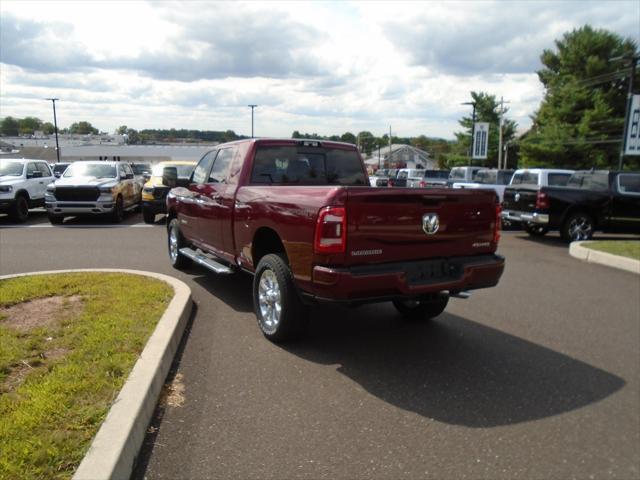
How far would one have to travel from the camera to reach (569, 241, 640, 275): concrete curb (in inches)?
358

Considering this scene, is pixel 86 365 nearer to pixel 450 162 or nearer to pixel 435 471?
pixel 435 471

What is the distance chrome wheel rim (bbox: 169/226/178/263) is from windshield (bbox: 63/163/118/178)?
857 centimetres

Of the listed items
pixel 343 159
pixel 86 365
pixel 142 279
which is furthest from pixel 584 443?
pixel 142 279

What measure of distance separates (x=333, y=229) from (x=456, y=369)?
169 centimetres

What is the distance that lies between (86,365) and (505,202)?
37.9ft

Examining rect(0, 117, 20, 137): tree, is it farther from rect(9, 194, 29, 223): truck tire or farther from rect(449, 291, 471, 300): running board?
rect(449, 291, 471, 300): running board

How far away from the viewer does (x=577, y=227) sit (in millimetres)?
12531

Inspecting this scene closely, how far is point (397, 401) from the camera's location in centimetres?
389

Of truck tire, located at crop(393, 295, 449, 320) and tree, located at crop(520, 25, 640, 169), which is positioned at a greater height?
tree, located at crop(520, 25, 640, 169)

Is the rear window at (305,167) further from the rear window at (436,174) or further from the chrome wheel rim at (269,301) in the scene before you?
the rear window at (436,174)

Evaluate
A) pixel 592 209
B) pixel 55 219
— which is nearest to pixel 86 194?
pixel 55 219

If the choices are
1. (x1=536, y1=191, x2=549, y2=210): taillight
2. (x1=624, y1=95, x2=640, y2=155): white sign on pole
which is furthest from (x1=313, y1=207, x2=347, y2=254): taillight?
(x1=624, y1=95, x2=640, y2=155): white sign on pole

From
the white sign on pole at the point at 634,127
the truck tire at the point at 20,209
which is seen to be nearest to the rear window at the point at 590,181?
the white sign on pole at the point at 634,127

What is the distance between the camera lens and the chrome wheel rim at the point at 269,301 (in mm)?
4938
